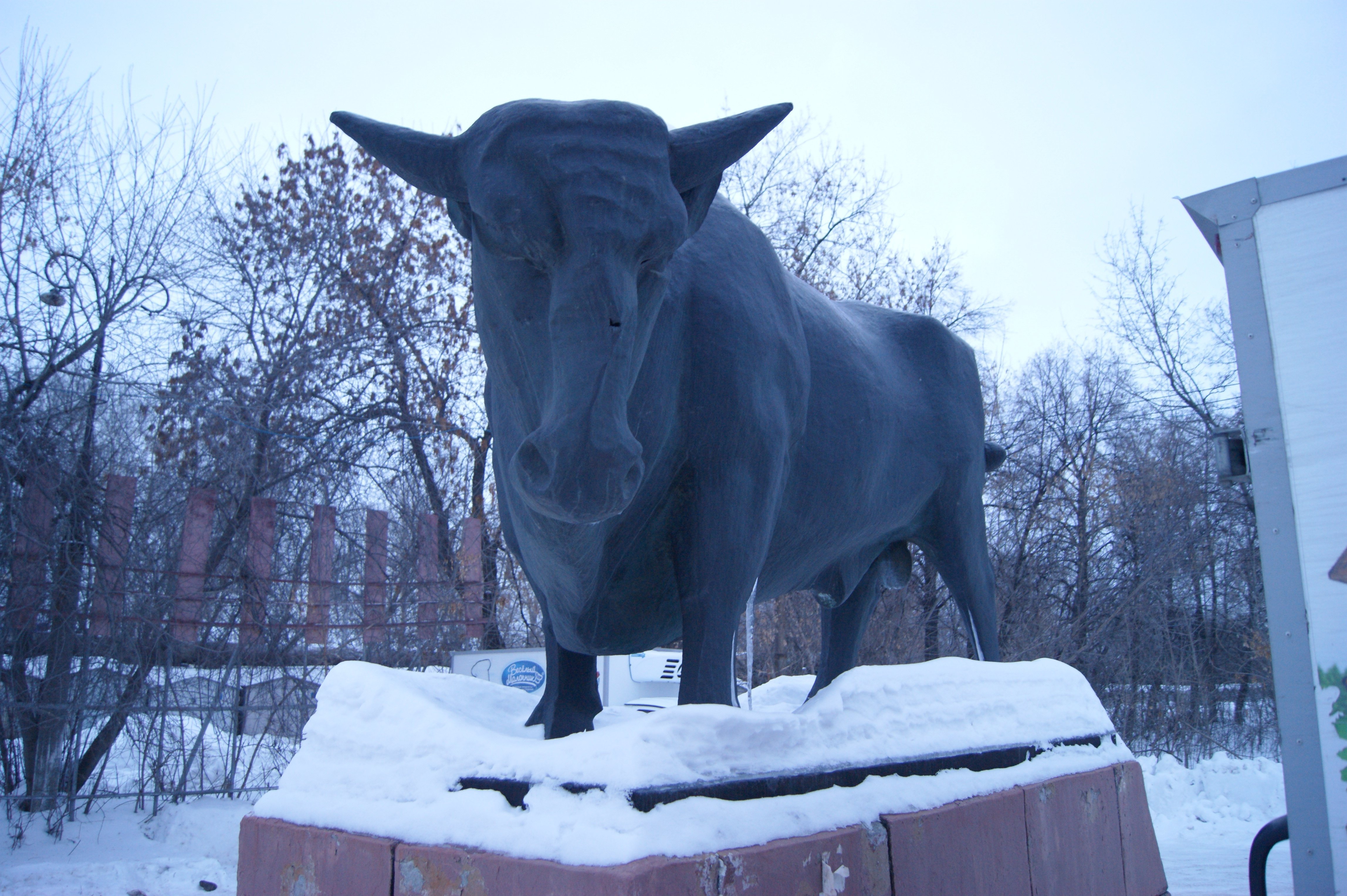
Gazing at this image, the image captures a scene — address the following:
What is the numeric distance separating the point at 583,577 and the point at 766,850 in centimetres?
66

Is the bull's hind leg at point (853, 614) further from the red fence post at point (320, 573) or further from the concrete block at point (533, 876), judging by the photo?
the red fence post at point (320, 573)

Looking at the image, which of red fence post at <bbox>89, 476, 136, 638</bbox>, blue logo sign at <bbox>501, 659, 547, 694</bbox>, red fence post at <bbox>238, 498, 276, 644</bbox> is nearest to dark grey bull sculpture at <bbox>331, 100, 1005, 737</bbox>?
blue logo sign at <bbox>501, 659, 547, 694</bbox>

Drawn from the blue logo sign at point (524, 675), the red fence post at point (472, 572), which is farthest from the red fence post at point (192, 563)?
the red fence post at point (472, 572)

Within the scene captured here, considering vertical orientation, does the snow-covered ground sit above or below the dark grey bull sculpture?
below

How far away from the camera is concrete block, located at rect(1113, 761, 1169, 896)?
2.68 metres

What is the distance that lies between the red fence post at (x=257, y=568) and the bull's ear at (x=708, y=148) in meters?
8.24

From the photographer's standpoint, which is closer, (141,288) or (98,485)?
(98,485)

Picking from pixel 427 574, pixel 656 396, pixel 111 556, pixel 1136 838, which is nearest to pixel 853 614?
pixel 1136 838

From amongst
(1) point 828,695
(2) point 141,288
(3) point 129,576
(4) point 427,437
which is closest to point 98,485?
(3) point 129,576

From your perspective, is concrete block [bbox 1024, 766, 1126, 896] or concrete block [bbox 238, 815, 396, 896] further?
concrete block [bbox 1024, 766, 1126, 896]

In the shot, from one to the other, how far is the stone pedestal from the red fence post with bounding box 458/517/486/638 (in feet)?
32.2

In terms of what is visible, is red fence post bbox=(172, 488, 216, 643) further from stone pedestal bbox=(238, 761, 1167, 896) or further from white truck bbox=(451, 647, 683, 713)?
stone pedestal bbox=(238, 761, 1167, 896)

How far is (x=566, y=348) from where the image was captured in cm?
150

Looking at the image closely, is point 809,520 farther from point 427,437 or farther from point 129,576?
point 427,437
